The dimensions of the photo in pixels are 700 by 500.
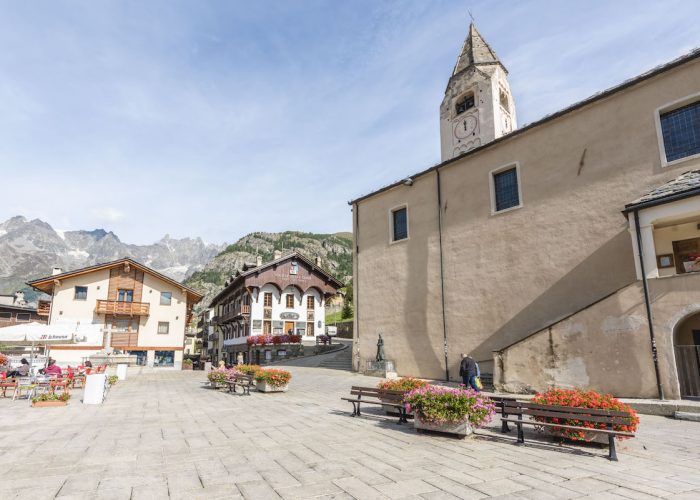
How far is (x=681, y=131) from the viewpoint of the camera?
44.0 ft

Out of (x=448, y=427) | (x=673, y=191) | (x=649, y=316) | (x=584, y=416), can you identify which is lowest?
(x=448, y=427)

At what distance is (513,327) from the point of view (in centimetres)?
1648

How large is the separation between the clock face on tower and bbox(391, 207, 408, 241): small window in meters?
9.11

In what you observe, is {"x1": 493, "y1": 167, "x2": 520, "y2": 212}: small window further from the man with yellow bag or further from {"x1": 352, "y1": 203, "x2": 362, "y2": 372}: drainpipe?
{"x1": 352, "y1": 203, "x2": 362, "y2": 372}: drainpipe

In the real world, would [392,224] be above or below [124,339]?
above

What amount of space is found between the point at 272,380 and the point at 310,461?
9.67m

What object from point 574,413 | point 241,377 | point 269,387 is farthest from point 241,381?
point 574,413

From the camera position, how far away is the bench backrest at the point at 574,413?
654 cm

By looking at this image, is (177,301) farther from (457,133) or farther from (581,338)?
(581,338)

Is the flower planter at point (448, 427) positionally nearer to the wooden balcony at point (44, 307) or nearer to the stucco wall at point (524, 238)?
the stucco wall at point (524, 238)

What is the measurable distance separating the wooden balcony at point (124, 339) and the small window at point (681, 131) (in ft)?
119

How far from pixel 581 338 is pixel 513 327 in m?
4.04

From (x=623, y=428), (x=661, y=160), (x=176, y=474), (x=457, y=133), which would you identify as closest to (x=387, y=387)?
(x=623, y=428)

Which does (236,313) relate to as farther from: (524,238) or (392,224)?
(524,238)
